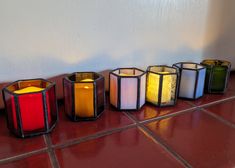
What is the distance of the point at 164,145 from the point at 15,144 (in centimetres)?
33

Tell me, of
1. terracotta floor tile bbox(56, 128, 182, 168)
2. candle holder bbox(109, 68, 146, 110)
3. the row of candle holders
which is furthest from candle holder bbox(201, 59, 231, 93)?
terracotta floor tile bbox(56, 128, 182, 168)

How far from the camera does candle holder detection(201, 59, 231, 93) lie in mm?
734

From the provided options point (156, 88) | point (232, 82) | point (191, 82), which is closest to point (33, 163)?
point (156, 88)

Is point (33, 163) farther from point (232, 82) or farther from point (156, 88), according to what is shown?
point (232, 82)

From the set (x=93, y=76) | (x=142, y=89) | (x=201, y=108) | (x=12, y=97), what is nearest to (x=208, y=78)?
(x=201, y=108)

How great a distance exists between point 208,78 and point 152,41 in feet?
0.76

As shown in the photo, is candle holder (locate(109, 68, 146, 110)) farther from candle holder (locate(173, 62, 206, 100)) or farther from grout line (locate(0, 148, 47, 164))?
grout line (locate(0, 148, 47, 164))

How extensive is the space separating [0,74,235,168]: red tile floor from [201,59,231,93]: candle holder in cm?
13

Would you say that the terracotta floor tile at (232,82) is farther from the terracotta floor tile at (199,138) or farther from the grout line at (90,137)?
the grout line at (90,137)

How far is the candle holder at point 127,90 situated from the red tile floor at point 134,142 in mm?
23

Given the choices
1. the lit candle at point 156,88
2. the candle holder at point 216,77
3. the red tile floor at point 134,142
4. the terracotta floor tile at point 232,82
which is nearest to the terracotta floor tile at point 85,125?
the red tile floor at point 134,142

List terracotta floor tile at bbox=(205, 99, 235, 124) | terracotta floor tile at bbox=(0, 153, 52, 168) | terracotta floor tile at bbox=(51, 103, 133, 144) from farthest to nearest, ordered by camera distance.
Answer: terracotta floor tile at bbox=(205, 99, 235, 124) < terracotta floor tile at bbox=(51, 103, 133, 144) < terracotta floor tile at bbox=(0, 153, 52, 168)

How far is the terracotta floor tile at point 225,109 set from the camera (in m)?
0.61

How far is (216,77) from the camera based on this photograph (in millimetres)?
748
